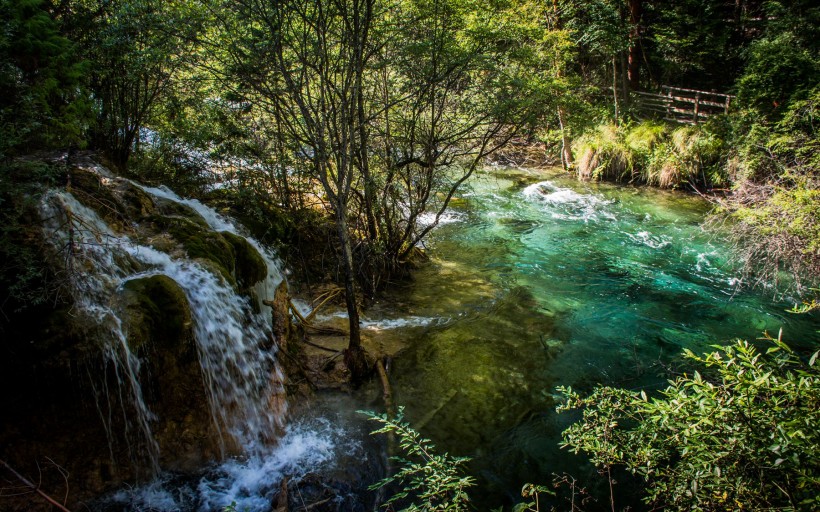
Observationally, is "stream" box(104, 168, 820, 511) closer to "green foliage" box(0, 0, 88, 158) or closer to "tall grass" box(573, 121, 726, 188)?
"tall grass" box(573, 121, 726, 188)

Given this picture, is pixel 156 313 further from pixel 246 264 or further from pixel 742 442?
pixel 742 442

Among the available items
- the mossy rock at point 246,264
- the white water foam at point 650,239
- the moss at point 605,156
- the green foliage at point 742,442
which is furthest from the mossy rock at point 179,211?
the moss at point 605,156

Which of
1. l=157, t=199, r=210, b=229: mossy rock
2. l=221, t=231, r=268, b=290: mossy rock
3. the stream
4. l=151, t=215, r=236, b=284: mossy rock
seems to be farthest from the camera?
l=157, t=199, r=210, b=229: mossy rock

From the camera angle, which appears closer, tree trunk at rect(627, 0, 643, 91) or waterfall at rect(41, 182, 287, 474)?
waterfall at rect(41, 182, 287, 474)

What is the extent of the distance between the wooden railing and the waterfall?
1797 centimetres

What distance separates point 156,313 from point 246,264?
192 centimetres

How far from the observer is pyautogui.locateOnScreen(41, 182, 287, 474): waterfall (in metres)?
3.96

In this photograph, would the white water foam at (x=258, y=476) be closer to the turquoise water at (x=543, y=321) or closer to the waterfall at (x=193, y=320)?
the waterfall at (x=193, y=320)

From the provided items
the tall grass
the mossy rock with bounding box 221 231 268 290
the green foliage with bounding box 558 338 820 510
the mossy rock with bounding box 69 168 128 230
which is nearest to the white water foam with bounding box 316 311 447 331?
the mossy rock with bounding box 221 231 268 290

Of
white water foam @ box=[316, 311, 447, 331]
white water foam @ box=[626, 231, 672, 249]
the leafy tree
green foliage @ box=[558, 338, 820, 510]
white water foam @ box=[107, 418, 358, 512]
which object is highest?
the leafy tree

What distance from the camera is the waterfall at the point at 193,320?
3.96m

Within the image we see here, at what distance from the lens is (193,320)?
4531mm

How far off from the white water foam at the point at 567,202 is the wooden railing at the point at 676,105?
579 centimetres

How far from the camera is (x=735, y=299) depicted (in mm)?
8000
